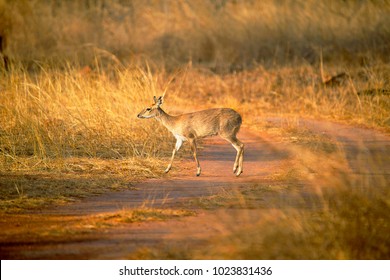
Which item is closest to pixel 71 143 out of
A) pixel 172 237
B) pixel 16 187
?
pixel 16 187

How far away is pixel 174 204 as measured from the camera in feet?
29.2

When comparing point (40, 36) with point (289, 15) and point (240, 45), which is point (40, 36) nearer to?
point (240, 45)

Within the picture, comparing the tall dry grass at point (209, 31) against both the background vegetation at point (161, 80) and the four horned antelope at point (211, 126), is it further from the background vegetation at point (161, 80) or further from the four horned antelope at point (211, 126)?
the four horned antelope at point (211, 126)

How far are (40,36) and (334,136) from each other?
695 inches

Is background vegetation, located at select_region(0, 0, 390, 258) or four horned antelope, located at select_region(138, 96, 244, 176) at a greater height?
four horned antelope, located at select_region(138, 96, 244, 176)

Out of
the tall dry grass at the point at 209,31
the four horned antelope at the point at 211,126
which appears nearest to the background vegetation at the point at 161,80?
the tall dry grass at the point at 209,31

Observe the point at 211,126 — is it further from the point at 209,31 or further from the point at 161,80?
the point at 209,31

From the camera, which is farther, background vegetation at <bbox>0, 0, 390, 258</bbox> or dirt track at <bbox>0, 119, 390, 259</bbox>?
background vegetation at <bbox>0, 0, 390, 258</bbox>

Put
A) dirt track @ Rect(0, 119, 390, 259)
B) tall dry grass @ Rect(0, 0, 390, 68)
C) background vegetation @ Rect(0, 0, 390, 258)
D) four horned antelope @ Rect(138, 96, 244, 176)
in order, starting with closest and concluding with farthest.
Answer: dirt track @ Rect(0, 119, 390, 259), background vegetation @ Rect(0, 0, 390, 258), four horned antelope @ Rect(138, 96, 244, 176), tall dry grass @ Rect(0, 0, 390, 68)

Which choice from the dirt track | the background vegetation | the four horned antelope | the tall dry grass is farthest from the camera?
the tall dry grass

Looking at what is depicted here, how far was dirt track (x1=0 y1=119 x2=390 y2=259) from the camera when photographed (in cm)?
694

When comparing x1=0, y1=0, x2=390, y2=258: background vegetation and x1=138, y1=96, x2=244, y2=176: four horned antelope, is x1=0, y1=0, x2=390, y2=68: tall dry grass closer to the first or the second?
x1=0, y1=0, x2=390, y2=258: background vegetation

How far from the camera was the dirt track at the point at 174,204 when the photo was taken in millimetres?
6938

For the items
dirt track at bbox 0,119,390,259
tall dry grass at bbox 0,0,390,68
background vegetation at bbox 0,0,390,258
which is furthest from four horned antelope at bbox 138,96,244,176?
tall dry grass at bbox 0,0,390,68
